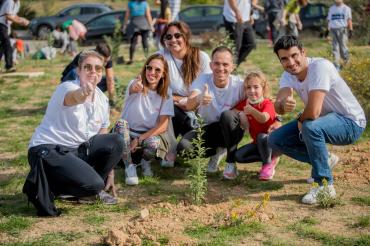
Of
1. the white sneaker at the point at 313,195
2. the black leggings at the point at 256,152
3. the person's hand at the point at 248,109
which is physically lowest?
the white sneaker at the point at 313,195

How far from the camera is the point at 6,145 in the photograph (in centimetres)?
687

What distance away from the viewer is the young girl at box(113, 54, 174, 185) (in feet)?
17.8

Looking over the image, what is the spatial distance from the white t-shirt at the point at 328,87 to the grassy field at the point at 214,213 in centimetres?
67

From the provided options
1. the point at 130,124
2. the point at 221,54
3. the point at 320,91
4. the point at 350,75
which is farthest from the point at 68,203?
the point at 350,75

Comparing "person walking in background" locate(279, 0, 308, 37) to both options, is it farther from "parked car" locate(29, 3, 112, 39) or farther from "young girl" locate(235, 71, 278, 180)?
"parked car" locate(29, 3, 112, 39)

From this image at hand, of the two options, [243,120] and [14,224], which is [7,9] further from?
[14,224]

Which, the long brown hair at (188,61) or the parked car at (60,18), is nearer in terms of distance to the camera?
the long brown hair at (188,61)

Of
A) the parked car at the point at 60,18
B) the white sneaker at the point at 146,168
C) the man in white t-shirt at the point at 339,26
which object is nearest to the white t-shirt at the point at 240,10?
the man in white t-shirt at the point at 339,26

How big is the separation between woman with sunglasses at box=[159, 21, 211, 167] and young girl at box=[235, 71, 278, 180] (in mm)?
665

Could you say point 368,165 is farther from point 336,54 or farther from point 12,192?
point 336,54

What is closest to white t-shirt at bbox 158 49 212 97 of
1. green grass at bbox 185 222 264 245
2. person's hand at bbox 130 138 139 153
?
person's hand at bbox 130 138 139 153

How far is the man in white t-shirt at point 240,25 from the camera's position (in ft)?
30.2

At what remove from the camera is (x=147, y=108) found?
554 cm

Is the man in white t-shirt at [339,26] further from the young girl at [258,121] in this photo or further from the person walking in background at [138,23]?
the young girl at [258,121]
